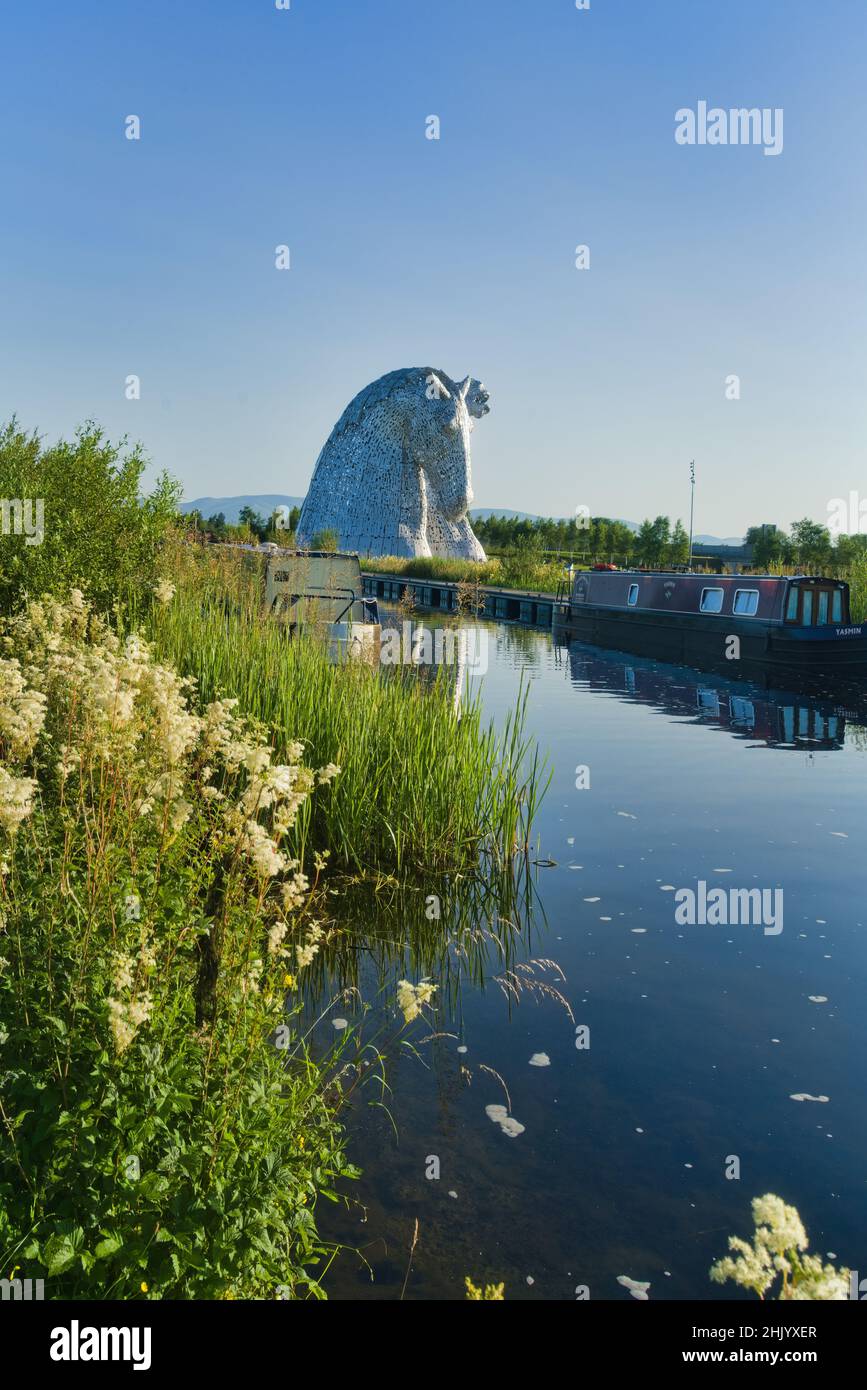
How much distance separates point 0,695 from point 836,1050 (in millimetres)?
4953

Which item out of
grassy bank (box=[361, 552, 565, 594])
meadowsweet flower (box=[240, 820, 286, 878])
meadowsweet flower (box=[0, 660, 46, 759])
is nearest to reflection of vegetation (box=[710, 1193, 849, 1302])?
meadowsweet flower (box=[240, 820, 286, 878])

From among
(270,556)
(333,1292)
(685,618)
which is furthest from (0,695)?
(685,618)

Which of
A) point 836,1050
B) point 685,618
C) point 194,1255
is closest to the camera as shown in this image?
point 194,1255

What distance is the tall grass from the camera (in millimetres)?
8117

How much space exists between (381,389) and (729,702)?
54.4m

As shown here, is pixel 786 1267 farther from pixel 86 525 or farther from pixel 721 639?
pixel 721 639

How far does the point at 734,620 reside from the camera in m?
27.1

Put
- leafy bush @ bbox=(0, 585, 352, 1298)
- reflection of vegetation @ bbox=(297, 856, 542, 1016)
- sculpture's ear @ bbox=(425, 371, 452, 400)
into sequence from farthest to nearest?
sculpture's ear @ bbox=(425, 371, 452, 400) → reflection of vegetation @ bbox=(297, 856, 542, 1016) → leafy bush @ bbox=(0, 585, 352, 1298)

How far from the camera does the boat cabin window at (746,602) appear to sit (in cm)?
2673

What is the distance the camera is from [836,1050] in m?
5.75

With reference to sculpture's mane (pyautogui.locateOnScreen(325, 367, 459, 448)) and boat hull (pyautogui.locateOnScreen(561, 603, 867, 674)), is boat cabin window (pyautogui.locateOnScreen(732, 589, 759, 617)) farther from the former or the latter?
sculpture's mane (pyautogui.locateOnScreen(325, 367, 459, 448))

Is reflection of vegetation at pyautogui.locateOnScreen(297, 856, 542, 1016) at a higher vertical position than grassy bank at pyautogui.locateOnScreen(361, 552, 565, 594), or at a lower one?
lower

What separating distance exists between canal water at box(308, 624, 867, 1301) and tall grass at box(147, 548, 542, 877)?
534 millimetres

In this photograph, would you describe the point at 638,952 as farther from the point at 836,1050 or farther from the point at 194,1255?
the point at 194,1255
